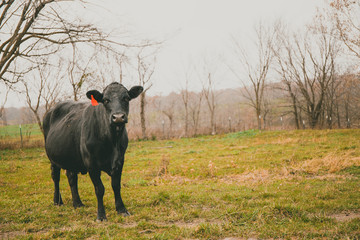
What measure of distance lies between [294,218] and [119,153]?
126 inches

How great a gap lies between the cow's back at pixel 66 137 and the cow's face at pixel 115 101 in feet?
3.63

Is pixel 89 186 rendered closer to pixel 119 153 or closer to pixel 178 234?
pixel 119 153

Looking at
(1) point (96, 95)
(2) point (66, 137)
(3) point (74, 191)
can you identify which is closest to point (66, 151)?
(2) point (66, 137)

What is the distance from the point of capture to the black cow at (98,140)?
4.54m

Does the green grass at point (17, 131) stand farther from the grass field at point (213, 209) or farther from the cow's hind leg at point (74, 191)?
the cow's hind leg at point (74, 191)

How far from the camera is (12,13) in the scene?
6848 millimetres

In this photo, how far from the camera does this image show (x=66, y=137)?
221 inches

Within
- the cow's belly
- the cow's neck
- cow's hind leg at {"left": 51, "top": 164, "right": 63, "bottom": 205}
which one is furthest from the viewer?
cow's hind leg at {"left": 51, "top": 164, "right": 63, "bottom": 205}

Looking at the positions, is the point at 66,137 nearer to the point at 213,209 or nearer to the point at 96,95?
the point at 96,95

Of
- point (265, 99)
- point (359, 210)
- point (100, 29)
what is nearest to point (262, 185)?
point (359, 210)

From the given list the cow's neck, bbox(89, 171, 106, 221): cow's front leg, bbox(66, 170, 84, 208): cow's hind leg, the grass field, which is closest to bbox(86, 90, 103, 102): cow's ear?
the cow's neck

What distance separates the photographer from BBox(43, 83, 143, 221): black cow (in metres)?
4.54

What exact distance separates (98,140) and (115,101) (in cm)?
89

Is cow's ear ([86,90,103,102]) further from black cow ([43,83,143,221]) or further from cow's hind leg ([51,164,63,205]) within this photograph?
cow's hind leg ([51,164,63,205])
